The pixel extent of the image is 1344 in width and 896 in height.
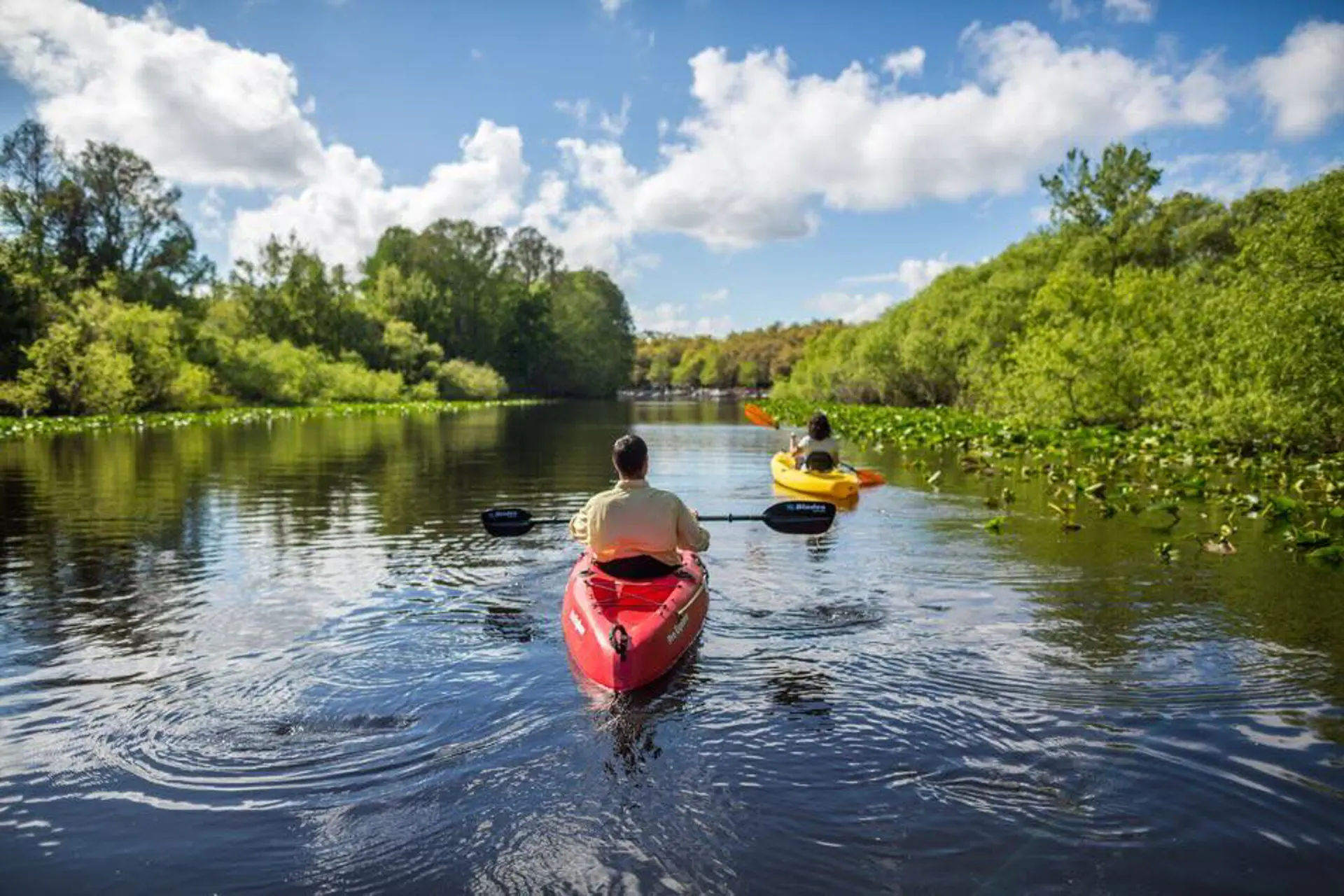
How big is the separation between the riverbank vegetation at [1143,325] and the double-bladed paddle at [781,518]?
1348 centimetres

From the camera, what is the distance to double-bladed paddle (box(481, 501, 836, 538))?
946 centimetres

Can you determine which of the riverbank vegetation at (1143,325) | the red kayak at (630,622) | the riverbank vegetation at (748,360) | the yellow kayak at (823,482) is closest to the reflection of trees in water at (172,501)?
the red kayak at (630,622)

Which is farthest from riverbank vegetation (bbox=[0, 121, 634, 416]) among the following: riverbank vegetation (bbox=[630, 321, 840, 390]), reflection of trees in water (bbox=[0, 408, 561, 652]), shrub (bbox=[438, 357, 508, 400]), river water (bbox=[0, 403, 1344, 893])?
riverbank vegetation (bbox=[630, 321, 840, 390])

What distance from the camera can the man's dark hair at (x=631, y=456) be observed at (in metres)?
Answer: 7.06

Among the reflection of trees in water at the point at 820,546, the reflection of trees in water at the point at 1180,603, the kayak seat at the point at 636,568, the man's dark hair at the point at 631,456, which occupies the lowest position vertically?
the reflection of trees in water at the point at 820,546

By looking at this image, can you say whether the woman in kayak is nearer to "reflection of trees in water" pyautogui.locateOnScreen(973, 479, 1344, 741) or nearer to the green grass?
"reflection of trees in water" pyautogui.locateOnScreen(973, 479, 1344, 741)

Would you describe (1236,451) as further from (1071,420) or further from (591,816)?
(591,816)

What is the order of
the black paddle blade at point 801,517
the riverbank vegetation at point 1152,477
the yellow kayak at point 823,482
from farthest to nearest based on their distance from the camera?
the yellow kayak at point 823,482, the riverbank vegetation at point 1152,477, the black paddle blade at point 801,517

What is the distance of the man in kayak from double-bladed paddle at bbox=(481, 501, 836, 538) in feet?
6.60

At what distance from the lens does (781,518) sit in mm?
9508

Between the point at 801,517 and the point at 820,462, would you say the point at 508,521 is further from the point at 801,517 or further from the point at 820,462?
the point at 820,462

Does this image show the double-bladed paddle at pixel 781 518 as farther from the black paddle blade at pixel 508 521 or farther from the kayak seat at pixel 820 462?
the kayak seat at pixel 820 462

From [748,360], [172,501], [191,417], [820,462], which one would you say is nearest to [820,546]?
[820,462]

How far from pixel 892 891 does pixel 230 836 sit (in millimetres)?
3242
